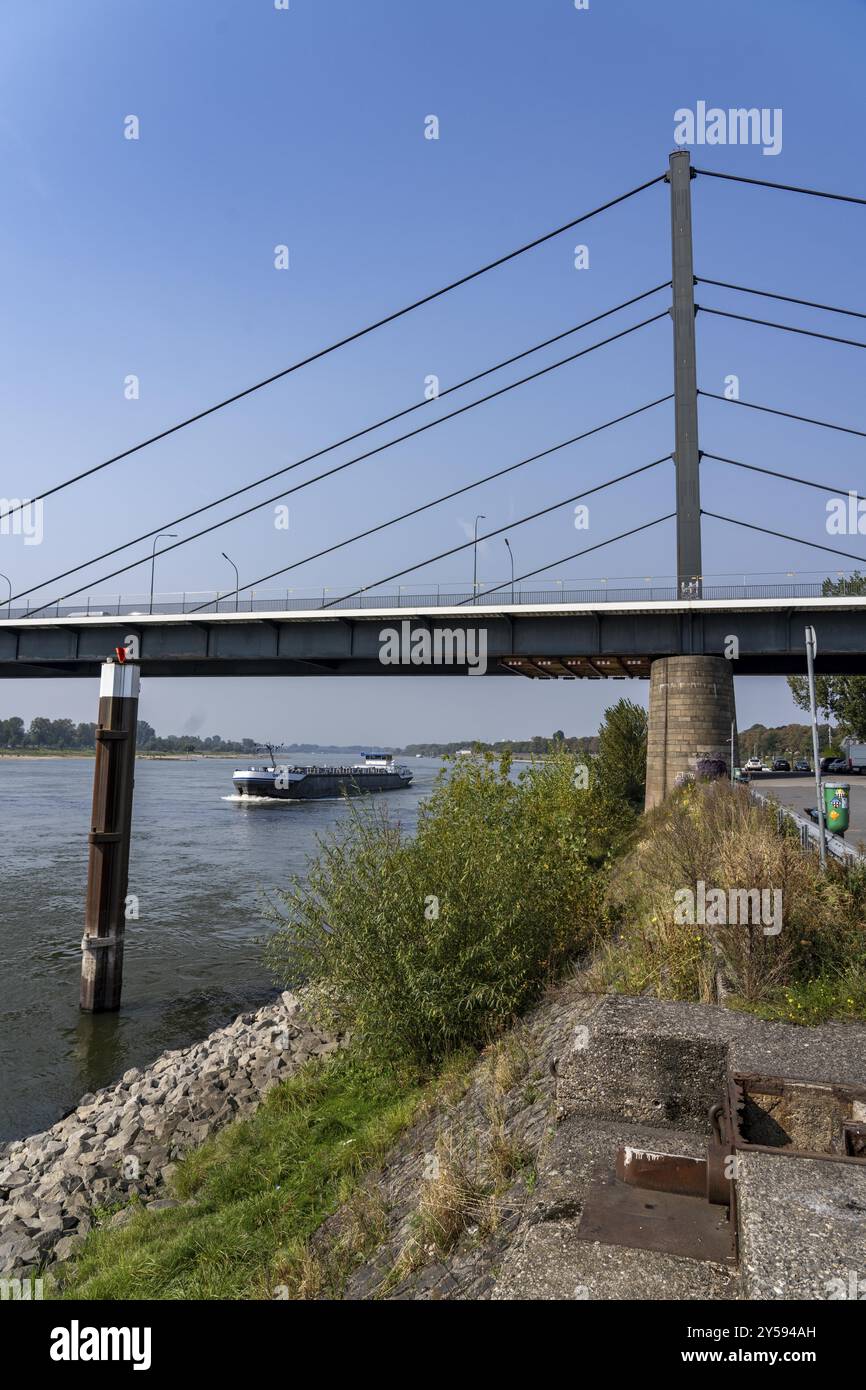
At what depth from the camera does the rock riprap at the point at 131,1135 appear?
8695mm

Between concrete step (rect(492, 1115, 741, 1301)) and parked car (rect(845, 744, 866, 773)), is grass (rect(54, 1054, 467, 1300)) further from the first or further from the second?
parked car (rect(845, 744, 866, 773))

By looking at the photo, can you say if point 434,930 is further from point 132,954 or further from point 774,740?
point 774,740

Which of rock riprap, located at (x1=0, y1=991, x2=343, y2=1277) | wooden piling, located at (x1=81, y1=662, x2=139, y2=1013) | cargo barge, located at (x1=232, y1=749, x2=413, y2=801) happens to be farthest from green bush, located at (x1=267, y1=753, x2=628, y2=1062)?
cargo barge, located at (x1=232, y1=749, x2=413, y2=801)

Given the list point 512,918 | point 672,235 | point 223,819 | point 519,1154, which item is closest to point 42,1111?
point 512,918

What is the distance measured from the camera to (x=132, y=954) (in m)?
20.7

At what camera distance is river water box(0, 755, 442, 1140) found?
550 inches

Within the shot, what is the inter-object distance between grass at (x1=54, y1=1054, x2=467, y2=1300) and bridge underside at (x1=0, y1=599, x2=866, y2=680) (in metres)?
24.5

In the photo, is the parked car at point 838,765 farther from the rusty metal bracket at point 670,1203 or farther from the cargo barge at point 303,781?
the rusty metal bracket at point 670,1203

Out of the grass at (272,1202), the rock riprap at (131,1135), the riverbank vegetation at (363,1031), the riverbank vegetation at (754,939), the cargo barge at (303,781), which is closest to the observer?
the grass at (272,1202)

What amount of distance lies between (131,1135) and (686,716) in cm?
2399

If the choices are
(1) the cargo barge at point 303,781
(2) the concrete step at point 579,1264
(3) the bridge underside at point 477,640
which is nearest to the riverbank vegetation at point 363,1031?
(2) the concrete step at point 579,1264

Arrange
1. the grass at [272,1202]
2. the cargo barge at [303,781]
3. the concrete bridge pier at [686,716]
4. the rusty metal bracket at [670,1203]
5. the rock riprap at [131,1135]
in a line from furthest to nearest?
the cargo barge at [303,781] < the concrete bridge pier at [686,716] < the rock riprap at [131,1135] < the grass at [272,1202] < the rusty metal bracket at [670,1203]

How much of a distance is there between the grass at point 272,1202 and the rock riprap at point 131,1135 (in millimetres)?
584
